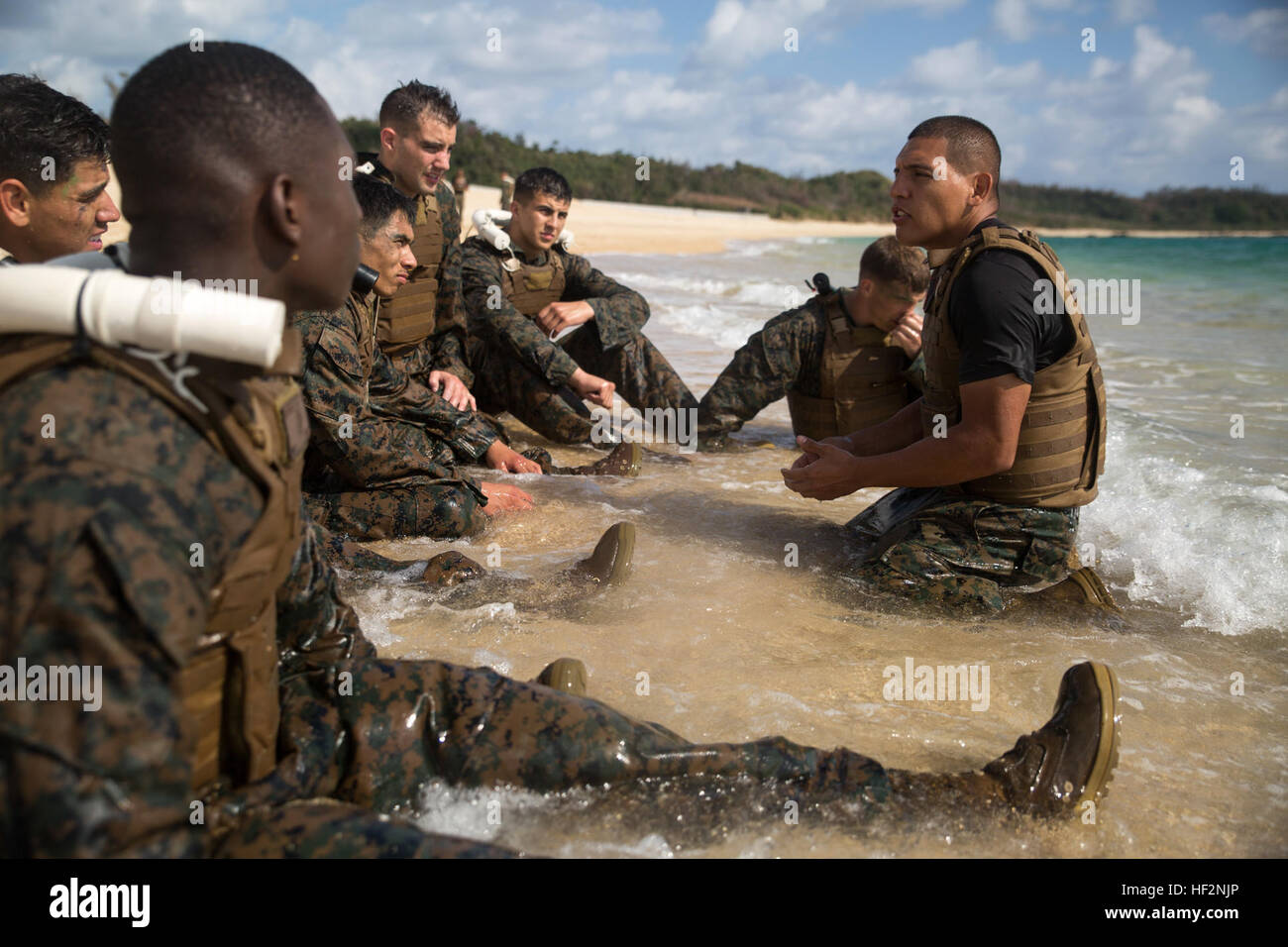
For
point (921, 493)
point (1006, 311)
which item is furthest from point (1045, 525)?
point (1006, 311)

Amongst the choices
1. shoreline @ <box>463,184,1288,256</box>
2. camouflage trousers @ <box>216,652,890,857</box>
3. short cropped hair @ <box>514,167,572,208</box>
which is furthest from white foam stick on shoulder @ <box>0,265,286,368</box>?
shoreline @ <box>463,184,1288,256</box>

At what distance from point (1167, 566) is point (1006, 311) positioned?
66.0 inches

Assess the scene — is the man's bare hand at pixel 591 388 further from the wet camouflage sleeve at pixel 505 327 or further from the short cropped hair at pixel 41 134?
the short cropped hair at pixel 41 134

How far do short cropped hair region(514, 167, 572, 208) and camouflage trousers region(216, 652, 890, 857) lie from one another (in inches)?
183

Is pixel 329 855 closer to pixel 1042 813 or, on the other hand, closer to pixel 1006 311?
pixel 1042 813

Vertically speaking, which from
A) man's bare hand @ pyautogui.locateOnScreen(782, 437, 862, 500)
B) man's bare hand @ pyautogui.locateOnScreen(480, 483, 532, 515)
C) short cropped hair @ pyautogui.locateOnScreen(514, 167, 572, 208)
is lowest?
man's bare hand @ pyautogui.locateOnScreen(480, 483, 532, 515)

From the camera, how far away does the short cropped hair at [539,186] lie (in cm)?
649

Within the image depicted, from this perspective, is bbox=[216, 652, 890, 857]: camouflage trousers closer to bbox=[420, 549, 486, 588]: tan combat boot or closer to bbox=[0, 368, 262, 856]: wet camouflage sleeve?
bbox=[0, 368, 262, 856]: wet camouflage sleeve

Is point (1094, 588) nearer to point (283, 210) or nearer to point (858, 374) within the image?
point (858, 374)

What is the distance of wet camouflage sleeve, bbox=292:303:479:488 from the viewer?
4.15 m

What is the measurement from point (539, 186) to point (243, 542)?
5181 millimetres

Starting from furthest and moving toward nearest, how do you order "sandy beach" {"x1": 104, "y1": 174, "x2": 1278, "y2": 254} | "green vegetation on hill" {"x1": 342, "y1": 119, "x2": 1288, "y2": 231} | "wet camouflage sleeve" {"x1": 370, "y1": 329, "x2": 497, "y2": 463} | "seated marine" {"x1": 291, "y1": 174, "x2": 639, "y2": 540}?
"green vegetation on hill" {"x1": 342, "y1": 119, "x2": 1288, "y2": 231} → "sandy beach" {"x1": 104, "y1": 174, "x2": 1278, "y2": 254} → "wet camouflage sleeve" {"x1": 370, "y1": 329, "x2": 497, "y2": 463} → "seated marine" {"x1": 291, "y1": 174, "x2": 639, "y2": 540}

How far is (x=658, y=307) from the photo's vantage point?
13.3 m

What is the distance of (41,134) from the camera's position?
3.39 m
